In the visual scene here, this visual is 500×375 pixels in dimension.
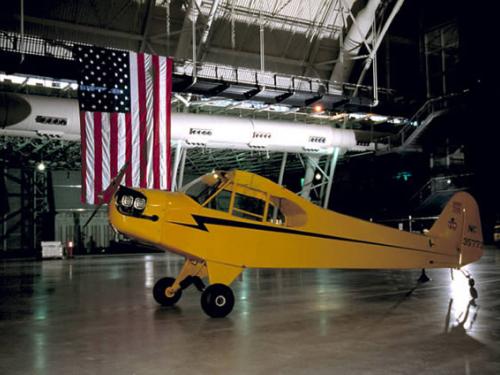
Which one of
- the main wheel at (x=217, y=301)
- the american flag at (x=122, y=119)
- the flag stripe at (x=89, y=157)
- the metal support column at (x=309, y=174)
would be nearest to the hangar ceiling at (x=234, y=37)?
the metal support column at (x=309, y=174)

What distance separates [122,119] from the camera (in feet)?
64.8

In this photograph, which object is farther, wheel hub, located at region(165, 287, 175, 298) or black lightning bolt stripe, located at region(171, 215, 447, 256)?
wheel hub, located at region(165, 287, 175, 298)

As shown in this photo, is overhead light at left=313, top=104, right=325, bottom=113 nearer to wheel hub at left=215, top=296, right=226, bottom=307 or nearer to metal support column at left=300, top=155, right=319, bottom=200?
metal support column at left=300, top=155, right=319, bottom=200

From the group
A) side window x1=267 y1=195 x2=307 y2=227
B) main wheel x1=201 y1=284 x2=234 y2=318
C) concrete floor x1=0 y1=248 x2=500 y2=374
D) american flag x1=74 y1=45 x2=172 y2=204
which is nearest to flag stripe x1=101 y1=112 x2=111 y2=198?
american flag x1=74 y1=45 x2=172 y2=204

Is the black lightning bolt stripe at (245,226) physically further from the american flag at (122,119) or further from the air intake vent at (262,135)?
the air intake vent at (262,135)

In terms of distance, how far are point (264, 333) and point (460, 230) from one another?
6.17 metres

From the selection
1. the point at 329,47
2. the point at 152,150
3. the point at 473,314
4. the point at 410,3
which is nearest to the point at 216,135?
the point at 152,150

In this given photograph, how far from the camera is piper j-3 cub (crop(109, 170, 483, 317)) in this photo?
920 centimetres

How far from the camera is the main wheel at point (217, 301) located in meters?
9.05

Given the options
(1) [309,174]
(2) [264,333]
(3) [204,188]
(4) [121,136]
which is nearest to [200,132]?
(4) [121,136]

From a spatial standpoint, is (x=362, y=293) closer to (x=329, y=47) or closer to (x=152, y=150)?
(x=152, y=150)

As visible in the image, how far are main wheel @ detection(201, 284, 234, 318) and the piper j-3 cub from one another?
17 mm

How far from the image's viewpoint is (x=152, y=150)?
20.3 m

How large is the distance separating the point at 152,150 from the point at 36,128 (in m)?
5.40
